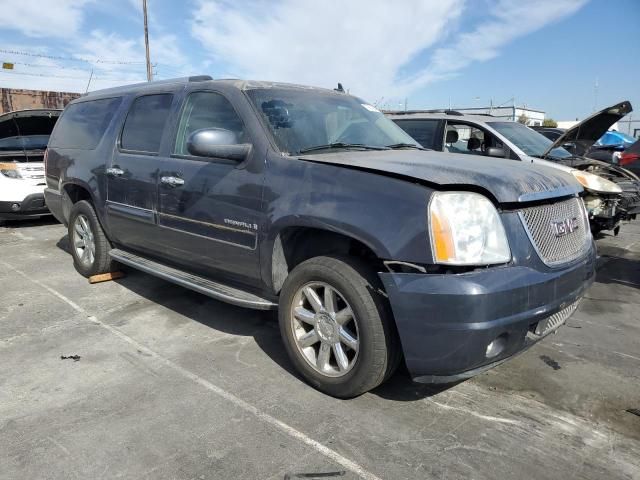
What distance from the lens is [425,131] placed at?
7.11 meters

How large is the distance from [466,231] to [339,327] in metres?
0.91

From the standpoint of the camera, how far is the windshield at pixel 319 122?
3.31 meters

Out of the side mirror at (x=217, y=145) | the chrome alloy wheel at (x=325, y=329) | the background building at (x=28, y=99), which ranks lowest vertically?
the chrome alloy wheel at (x=325, y=329)

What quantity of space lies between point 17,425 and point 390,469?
1986mm

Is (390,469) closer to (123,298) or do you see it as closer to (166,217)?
(166,217)

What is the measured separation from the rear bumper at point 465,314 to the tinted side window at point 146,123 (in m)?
2.57

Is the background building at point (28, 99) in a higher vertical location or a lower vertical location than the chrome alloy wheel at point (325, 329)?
higher

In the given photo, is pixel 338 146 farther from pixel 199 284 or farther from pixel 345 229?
pixel 199 284

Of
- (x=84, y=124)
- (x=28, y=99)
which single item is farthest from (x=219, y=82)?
(x=28, y=99)

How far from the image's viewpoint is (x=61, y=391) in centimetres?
298

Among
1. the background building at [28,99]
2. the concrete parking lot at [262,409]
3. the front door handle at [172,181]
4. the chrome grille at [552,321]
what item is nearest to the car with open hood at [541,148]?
the concrete parking lot at [262,409]

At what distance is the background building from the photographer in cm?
2142

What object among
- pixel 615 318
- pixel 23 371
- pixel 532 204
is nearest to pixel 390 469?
pixel 532 204

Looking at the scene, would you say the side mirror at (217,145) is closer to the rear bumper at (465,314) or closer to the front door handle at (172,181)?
the front door handle at (172,181)
